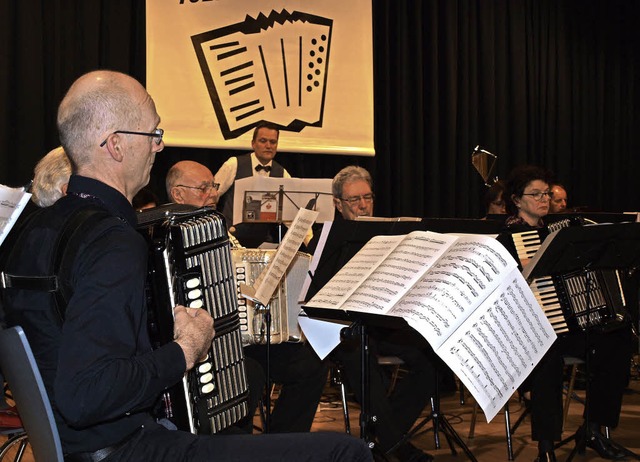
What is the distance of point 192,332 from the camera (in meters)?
2.08

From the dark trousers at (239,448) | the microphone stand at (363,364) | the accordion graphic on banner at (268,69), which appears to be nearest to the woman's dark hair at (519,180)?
the microphone stand at (363,364)

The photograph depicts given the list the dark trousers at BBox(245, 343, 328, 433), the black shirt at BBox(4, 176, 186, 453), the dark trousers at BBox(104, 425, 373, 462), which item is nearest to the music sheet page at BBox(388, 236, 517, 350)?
the dark trousers at BBox(104, 425, 373, 462)

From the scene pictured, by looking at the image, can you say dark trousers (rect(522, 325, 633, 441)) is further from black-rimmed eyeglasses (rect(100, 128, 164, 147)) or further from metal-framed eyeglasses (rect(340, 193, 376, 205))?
black-rimmed eyeglasses (rect(100, 128, 164, 147))

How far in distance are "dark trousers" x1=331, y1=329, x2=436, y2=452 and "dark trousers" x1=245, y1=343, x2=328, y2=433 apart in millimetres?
155

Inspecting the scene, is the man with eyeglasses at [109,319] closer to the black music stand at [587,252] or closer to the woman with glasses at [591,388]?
the black music stand at [587,252]

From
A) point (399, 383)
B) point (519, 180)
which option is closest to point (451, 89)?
point (519, 180)

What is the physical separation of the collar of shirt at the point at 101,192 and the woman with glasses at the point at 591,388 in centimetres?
259

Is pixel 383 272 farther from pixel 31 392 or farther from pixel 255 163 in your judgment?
pixel 255 163

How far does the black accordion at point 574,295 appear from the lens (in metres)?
4.26

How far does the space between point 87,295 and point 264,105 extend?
675 cm

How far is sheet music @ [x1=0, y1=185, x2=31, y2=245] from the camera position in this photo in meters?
2.23

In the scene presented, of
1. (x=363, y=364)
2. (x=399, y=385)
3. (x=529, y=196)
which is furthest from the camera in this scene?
(x=529, y=196)

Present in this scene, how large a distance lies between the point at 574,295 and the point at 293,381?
4.96 ft

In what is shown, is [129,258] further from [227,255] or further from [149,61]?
[149,61]
